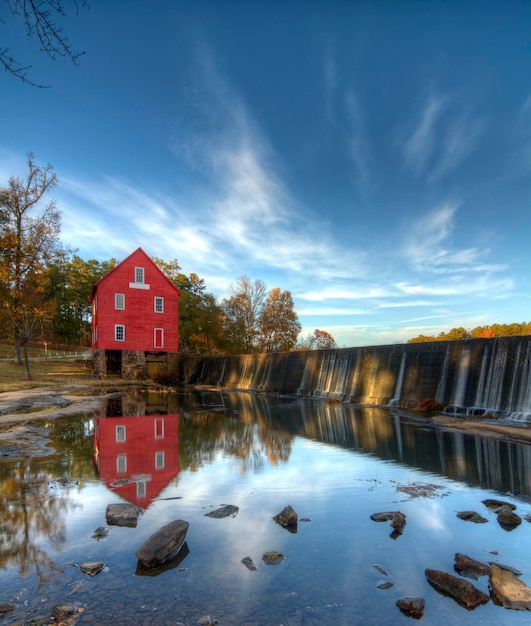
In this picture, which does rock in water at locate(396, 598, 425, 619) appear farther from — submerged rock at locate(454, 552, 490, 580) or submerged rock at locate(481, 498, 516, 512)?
submerged rock at locate(481, 498, 516, 512)

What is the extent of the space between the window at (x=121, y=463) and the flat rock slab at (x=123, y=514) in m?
2.34

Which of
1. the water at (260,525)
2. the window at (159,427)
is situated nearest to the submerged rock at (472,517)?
the water at (260,525)

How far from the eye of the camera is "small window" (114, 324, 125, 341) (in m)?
37.8

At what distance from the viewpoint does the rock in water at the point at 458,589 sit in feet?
12.5

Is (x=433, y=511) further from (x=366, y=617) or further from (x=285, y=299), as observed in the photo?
(x=285, y=299)

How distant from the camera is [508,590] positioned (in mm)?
3900

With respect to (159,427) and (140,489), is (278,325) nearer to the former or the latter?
(159,427)

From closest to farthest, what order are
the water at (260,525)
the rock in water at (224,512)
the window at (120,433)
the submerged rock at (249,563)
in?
the water at (260,525) < the submerged rock at (249,563) < the rock in water at (224,512) < the window at (120,433)

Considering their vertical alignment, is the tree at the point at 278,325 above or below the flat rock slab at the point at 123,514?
above

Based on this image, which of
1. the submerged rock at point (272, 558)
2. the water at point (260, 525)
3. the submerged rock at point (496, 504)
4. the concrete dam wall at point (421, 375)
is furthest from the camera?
the concrete dam wall at point (421, 375)

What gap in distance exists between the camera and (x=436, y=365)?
19.1 metres

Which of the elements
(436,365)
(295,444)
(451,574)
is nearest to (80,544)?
(451,574)

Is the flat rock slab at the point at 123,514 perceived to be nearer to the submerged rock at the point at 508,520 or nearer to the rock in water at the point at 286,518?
the rock in water at the point at 286,518

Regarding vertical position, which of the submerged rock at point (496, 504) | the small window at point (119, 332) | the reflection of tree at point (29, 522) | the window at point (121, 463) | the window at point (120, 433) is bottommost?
the submerged rock at point (496, 504)
